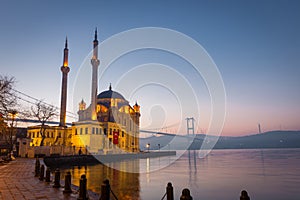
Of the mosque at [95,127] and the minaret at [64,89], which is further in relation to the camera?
the minaret at [64,89]

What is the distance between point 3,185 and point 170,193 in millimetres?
8418

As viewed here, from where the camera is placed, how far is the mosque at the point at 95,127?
5397 centimetres

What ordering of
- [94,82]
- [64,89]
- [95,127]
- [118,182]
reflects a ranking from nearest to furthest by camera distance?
[118,182] < [95,127] < [64,89] < [94,82]

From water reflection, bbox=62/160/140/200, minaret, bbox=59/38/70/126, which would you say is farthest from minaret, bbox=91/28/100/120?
water reflection, bbox=62/160/140/200

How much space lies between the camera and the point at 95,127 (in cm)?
5447

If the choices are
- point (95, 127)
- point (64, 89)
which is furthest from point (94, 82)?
point (95, 127)

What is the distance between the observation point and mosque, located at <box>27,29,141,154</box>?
177ft

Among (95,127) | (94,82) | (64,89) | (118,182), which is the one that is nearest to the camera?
(118,182)

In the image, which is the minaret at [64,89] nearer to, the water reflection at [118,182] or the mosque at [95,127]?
the mosque at [95,127]

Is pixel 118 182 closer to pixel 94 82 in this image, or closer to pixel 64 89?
pixel 94 82

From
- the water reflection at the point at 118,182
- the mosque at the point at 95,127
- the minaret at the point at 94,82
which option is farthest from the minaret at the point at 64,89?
the water reflection at the point at 118,182

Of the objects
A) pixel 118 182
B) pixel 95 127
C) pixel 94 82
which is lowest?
pixel 118 182

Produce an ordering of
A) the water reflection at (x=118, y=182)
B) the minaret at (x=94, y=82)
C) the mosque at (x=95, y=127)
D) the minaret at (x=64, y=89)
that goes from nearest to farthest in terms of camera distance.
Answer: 1. the water reflection at (x=118, y=182)
2. the mosque at (x=95, y=127)
3. the minaret at (x=64, y=89)
4. the minaret at (x=94, y=82)

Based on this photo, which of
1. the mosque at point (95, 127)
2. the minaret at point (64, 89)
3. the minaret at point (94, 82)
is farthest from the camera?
the minaret at point (94, 82)
